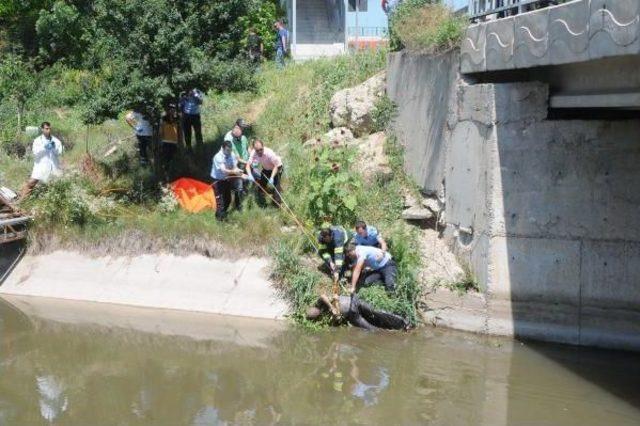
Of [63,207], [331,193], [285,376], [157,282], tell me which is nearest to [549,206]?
[331,193]

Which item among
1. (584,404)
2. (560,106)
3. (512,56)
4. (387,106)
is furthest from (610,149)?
(387,106)

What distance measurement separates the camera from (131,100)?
50.2 feet

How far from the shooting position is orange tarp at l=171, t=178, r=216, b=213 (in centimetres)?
1609

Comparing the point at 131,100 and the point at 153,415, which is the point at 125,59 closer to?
the point at 131,100

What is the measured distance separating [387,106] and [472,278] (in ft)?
17.0

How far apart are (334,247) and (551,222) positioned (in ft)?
11.0

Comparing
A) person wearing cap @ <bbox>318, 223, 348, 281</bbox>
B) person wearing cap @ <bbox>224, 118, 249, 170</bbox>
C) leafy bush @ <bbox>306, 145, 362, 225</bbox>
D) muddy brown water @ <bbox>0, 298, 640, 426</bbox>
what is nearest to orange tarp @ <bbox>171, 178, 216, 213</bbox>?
person wearing cap @ <bbox>224, 118, 249, 170</bbox>

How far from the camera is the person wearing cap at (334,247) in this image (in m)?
13.2

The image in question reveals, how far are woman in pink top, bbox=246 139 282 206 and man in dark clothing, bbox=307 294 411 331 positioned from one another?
312cm

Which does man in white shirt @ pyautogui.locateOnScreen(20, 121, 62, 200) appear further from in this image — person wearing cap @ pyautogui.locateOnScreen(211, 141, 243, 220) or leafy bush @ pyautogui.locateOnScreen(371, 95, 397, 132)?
leafy bush @ pyautogui.locateOnScreen(371, 95, 397, 132)

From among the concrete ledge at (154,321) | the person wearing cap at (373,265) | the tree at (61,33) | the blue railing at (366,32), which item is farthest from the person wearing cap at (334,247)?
the blue railing at (366,32)

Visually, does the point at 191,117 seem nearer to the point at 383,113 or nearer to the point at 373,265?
the point at 383,113

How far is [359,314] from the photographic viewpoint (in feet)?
42.2

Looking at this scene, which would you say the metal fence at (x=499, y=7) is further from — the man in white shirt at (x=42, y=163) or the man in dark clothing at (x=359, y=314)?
the man in white shirt at (x=42, y=163)
